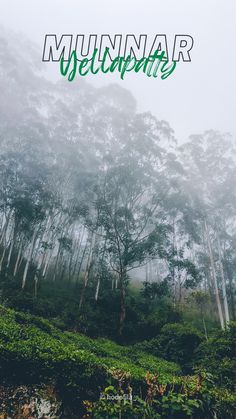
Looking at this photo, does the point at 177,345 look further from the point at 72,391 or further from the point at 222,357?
the point at 72,391

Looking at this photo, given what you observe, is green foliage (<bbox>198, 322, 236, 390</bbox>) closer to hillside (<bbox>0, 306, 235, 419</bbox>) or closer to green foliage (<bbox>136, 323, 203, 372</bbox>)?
green foliage (<bbox>136, 323, 203, 372</bbox>)

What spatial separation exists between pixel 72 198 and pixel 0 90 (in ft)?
52.7

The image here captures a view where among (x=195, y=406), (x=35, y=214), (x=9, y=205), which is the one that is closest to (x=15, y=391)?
(x=195, y=406)

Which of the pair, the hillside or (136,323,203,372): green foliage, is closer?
the hillside

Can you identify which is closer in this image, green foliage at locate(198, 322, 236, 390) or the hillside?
the hillside

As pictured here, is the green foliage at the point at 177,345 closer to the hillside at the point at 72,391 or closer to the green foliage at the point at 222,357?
the green foliage at the point at 222,357

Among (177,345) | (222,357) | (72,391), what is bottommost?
(72,391)

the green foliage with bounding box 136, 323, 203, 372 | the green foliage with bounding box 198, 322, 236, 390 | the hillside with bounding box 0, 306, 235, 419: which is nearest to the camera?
the hillside with bounding box 0, 306, 235, 419

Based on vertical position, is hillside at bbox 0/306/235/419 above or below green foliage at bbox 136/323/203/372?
below

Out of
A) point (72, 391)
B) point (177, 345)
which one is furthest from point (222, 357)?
point (72, 391)

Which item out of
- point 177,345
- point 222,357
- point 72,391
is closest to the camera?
point 72,391

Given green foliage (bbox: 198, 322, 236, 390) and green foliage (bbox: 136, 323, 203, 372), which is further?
green foliage (bbox: 136, 323, 203, 372)

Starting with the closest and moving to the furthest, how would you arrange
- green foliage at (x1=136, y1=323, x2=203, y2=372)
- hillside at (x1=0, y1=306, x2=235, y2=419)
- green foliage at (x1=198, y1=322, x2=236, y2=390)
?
1. hillside at (x1=0, y1=306, x2=235, y2=419)
2. green foliage at (x1=198, y1=322, x2=236, y2=390)
3. green foliage at (x1=136, y1=323, x2=203, y2=372)

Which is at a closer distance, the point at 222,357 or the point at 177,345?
the point at 222,357
